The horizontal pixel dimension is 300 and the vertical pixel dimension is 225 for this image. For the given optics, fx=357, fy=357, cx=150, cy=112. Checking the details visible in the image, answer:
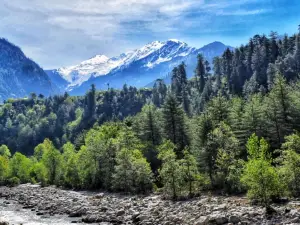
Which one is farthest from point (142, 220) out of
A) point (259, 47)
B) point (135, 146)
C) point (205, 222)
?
point (259, 47)

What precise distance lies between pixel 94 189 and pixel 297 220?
2246 inches

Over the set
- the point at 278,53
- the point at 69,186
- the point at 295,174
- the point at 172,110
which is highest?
the point at 278,53

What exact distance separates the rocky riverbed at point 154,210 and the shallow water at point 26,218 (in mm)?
772

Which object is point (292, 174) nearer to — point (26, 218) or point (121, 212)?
point (121, 212)

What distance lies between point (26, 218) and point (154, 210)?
21655 mm

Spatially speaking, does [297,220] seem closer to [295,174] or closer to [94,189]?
[295,174]

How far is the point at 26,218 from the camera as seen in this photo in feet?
187

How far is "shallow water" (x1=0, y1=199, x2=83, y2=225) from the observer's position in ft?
172

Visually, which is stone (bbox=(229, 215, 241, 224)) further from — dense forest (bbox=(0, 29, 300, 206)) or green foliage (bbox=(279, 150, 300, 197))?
green foliage (bbox=(279, 150, 300, 197))

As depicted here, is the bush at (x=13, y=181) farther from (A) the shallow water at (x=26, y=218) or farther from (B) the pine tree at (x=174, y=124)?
(B) the pine tree at (x=174, y=124)

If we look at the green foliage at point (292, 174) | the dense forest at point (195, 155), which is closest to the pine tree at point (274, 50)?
the dense forest at point (195, 155)

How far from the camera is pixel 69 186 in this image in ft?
310

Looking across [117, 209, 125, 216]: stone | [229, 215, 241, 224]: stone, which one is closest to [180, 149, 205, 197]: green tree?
[117, 209, 125, 216]: stone

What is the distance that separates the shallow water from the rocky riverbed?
30.4 inches
